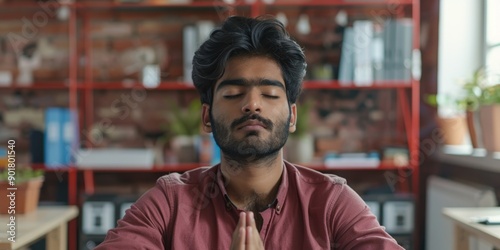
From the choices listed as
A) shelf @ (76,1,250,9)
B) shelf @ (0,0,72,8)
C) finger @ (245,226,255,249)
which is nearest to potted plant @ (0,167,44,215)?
finger @ (245,226,255,249)

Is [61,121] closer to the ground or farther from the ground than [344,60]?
closer to the ground

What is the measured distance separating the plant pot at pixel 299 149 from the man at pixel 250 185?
2.16m

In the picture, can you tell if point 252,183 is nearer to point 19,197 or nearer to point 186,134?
point 19,197

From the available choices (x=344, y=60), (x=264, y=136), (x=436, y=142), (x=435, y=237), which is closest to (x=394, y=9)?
(x=344, y=60)

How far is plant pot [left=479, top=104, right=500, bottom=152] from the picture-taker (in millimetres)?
2662

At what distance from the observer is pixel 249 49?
1407mm

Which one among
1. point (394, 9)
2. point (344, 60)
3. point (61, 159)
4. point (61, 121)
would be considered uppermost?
point (394, 9)

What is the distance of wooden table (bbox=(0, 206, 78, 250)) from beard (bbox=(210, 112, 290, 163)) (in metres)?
0.77

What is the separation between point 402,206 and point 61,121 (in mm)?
2059

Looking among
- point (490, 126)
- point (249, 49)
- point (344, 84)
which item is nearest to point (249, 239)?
point (249, 49)

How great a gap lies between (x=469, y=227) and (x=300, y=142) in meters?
1.80

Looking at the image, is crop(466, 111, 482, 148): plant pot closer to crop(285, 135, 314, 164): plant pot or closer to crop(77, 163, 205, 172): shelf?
crop(285, 135, 314, 164): plant pot

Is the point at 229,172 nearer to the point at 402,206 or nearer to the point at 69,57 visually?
the point at 402,206

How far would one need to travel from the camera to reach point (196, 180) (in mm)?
1473
